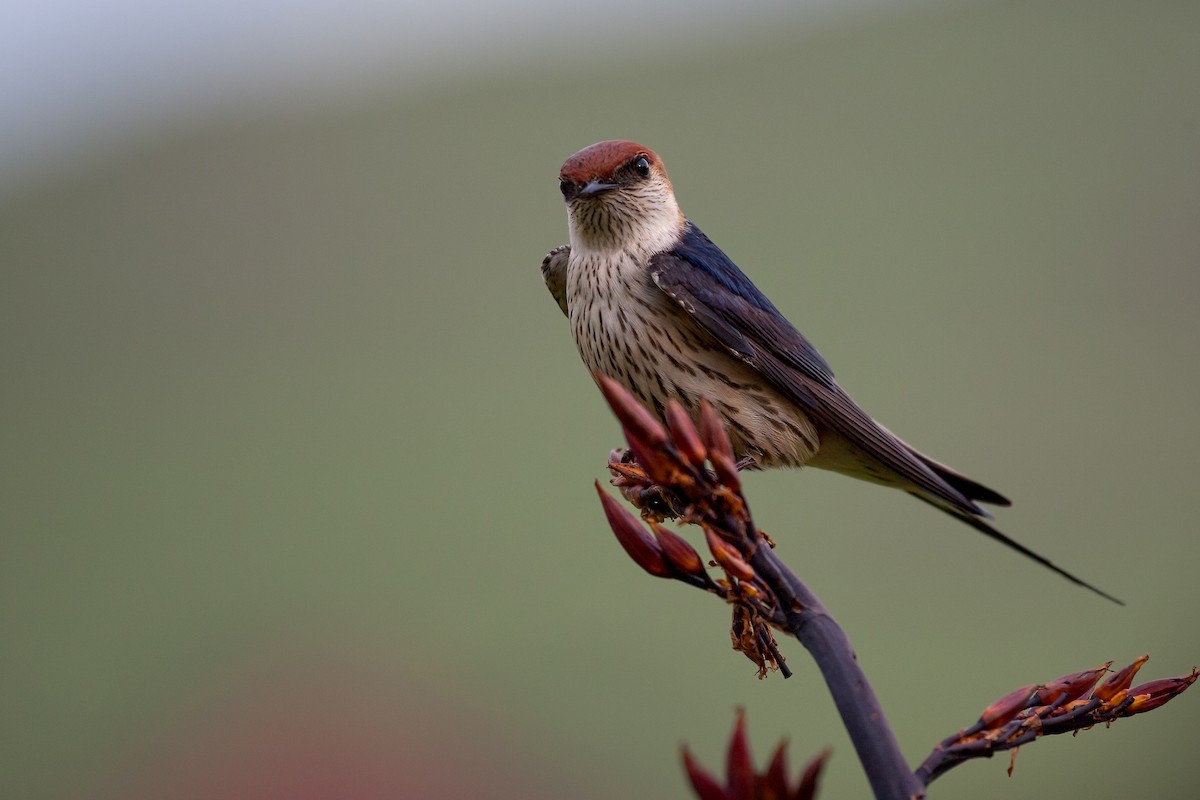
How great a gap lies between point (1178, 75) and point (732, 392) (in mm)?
16838

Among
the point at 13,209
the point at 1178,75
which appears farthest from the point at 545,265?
the point at 13,209

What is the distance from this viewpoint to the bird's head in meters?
3.39

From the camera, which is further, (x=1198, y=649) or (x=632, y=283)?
(x=1198, y=649)

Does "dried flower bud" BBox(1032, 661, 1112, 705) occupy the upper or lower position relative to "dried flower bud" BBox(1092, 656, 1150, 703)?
upper

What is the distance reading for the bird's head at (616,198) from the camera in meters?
3.39

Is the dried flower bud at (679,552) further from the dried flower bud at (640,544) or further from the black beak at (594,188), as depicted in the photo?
the black beak at (594,188)

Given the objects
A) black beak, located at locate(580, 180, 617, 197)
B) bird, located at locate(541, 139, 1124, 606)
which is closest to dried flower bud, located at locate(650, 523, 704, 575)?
bird, located at locate(541, 139, 1124, 606)

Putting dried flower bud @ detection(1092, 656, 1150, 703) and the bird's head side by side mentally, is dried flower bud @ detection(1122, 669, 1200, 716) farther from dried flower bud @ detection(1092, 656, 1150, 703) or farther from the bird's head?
the bird's head

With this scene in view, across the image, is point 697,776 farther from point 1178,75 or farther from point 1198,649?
point 1178,75

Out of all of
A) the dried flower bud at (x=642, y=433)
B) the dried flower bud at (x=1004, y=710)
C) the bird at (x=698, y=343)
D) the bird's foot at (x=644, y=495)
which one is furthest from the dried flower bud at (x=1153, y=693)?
the bird at (x=698, y=343)

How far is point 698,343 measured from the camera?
334 centimetres

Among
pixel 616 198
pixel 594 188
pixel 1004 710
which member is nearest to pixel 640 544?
pixel 1004 710


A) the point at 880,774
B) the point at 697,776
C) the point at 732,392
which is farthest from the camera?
the point at 732,392

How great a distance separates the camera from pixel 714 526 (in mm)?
1423
